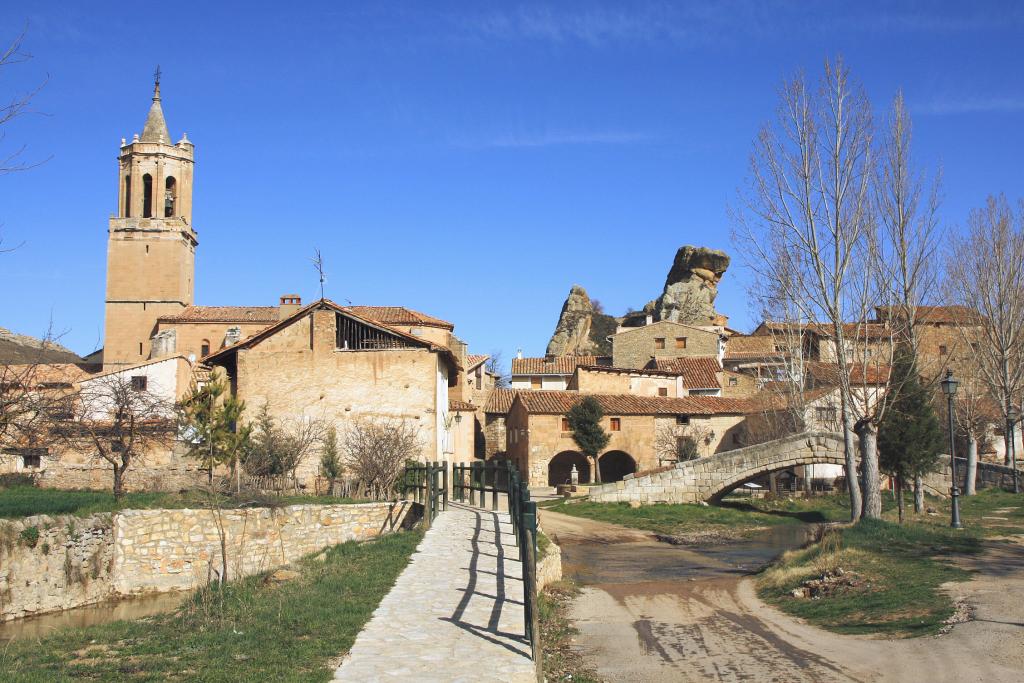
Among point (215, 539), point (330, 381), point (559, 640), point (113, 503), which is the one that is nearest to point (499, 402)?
point (330, 381)

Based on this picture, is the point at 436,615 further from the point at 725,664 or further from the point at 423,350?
the point at 423,350

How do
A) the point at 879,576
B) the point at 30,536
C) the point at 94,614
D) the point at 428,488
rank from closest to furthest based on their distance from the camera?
the point at 879,576 → the point at 94,614 → the point at 30,536 → the point at 428,488

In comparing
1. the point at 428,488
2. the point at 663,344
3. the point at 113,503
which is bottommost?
the point at 113,503

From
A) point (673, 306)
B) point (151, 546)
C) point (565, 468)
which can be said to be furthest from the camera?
point (673, 306)

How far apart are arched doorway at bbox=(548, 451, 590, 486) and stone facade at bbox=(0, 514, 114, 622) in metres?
31.1

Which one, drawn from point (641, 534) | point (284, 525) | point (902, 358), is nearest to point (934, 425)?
point (902, 358)

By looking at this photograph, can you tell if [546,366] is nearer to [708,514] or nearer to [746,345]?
[746,345]

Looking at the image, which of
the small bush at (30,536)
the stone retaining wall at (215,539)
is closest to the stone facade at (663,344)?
the stone retaining wall at (215,539)

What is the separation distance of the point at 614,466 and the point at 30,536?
35018 millimetres

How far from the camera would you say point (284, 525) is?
19.2m

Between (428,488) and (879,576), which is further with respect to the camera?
(428,488)

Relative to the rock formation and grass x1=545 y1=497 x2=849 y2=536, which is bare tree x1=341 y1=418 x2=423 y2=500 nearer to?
grass x1=545 y1=497 x2=849 y2=536

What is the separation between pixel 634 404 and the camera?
1832 inches

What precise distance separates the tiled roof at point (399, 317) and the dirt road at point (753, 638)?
94.7ft
